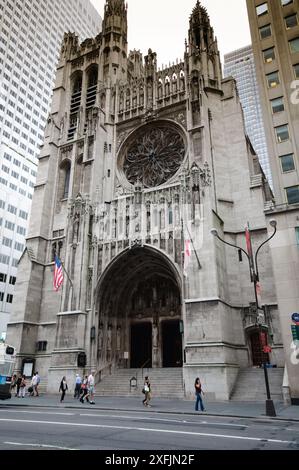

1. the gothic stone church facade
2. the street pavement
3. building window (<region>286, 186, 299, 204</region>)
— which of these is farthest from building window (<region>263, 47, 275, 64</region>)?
the street pavement

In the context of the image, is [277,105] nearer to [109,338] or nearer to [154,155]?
[154,155]

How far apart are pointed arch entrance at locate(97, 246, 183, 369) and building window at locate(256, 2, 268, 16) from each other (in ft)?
75.4

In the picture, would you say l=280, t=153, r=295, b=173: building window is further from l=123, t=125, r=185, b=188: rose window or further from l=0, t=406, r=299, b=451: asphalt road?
l=0, t=406, r=299, b=451: asphalt road

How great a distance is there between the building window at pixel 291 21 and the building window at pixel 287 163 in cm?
1200

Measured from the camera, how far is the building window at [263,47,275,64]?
29267 millimetres

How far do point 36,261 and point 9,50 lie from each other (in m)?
60.5

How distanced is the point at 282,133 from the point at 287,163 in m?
2.67

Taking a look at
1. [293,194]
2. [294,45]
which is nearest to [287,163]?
[293,194]

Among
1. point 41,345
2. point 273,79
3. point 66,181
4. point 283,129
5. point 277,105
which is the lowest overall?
point 41,345

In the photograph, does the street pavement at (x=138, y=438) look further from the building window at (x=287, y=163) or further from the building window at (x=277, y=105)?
the building window at (x=277, y=105)

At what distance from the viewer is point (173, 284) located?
32.3 metres

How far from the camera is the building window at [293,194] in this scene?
24281 millimetres

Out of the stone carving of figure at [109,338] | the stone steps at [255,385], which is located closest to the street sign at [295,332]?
the stone steps at [255,385]

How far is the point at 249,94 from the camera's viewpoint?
4240 inches
